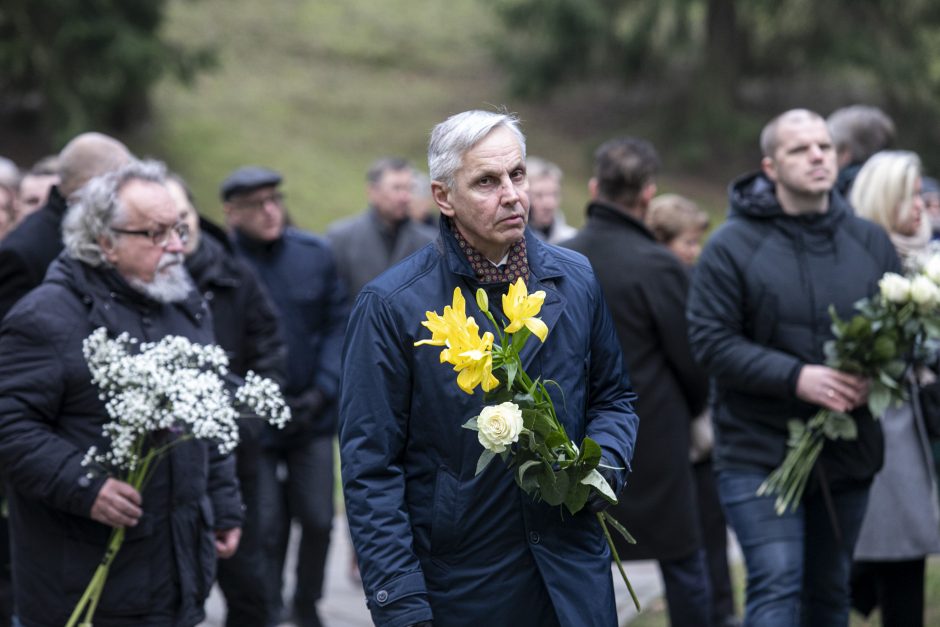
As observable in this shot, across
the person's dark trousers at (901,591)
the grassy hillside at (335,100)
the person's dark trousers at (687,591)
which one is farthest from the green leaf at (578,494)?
the grassy hillside at (335,100)

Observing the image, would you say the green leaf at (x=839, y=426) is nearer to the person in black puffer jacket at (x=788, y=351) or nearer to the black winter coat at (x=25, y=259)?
the person in black puffer jacket at (x=788, y=351)

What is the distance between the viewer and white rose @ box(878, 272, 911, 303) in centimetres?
508

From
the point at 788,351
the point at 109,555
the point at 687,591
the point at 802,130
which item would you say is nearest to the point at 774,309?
the point at 788,351

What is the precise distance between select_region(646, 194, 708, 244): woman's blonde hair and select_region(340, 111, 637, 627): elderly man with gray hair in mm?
3705

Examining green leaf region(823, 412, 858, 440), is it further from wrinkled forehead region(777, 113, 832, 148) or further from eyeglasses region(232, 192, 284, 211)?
eyeglasses region(232, 192, 284, 211)

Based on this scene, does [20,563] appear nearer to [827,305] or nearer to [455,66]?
[827,305]

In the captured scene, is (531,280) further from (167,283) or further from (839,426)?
(839,426)

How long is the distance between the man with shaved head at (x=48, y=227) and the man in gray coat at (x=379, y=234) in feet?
11.7

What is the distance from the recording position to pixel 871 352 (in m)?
5.10

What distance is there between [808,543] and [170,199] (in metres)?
2.83

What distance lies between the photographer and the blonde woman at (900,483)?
5.79 meters

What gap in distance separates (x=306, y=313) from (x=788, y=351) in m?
3.00

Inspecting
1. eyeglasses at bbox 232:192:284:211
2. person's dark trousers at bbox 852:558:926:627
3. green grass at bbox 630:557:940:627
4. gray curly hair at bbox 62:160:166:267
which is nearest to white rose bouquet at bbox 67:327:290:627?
gray curly hair at bbox 62:160:166:267

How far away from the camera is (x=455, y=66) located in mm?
31016
